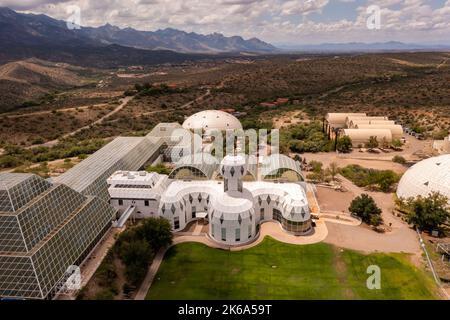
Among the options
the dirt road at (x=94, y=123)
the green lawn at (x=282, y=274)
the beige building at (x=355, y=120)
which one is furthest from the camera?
the beige building at (x=355, y=120)

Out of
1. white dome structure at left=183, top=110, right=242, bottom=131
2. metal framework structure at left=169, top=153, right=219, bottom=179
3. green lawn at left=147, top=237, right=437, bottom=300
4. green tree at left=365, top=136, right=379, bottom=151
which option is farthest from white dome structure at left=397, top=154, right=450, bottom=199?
white dome structure at left=183, top=110, right=242, bottom=131

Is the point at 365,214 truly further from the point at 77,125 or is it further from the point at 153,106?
the point at 153,106

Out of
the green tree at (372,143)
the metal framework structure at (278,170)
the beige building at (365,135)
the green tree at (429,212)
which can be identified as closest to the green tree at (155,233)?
the metal framework structure at (278,170)

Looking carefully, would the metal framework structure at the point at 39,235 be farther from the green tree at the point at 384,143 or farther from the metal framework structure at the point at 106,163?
the green tree at the point at 384,143

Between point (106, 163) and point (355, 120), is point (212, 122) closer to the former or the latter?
point (106, 163)

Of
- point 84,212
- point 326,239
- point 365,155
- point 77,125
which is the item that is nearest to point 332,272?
point 326,239

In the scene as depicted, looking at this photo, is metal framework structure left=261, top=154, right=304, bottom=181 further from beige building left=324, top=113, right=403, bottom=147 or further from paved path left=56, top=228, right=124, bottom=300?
beige building left=324, top=113, right=403, bottom=147
